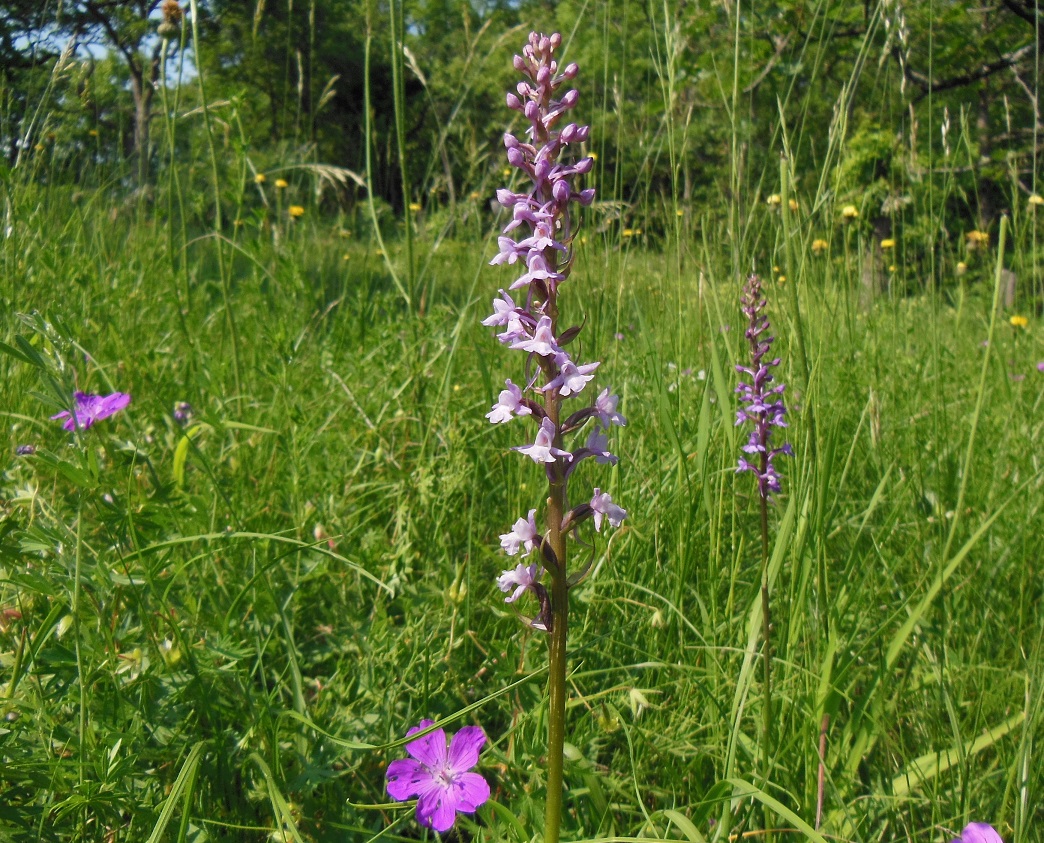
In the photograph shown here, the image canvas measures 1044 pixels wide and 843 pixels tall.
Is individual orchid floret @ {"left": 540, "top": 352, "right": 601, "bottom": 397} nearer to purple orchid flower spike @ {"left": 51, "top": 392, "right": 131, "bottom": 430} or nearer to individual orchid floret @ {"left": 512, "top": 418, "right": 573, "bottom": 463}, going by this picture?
individual orchid floret @ {"left": 512, "top": 418, "right": 573, "bottom": 463}

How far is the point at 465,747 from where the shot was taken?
1.13 m

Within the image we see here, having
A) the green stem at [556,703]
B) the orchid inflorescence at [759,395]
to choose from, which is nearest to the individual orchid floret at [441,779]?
the green stem at [556,703]

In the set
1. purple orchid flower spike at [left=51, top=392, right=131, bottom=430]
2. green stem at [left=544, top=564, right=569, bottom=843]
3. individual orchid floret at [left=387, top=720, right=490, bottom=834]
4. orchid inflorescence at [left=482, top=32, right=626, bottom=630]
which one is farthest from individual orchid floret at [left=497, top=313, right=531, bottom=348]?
purple orchid flower spike at [left=51, top=392, right=131, bottom=430]

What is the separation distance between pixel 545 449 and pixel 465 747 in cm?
56

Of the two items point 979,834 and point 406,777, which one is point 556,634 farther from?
point 979,834

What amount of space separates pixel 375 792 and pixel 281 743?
170mm

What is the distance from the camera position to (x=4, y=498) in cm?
153

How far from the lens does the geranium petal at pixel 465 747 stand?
1111mm

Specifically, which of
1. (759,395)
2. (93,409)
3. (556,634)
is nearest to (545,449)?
(556,634)

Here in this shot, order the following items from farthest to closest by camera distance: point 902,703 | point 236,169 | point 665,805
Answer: point 236,169, point 902,703, point 665,805

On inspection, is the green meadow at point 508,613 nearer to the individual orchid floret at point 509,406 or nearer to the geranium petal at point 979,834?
the geranium petal at point 979,834

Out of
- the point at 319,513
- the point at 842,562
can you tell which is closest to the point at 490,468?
the point at 319,513

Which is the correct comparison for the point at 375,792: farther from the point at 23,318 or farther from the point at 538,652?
the point at 23,318

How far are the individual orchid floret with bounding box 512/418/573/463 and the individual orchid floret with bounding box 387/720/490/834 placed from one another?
1.49 feet
